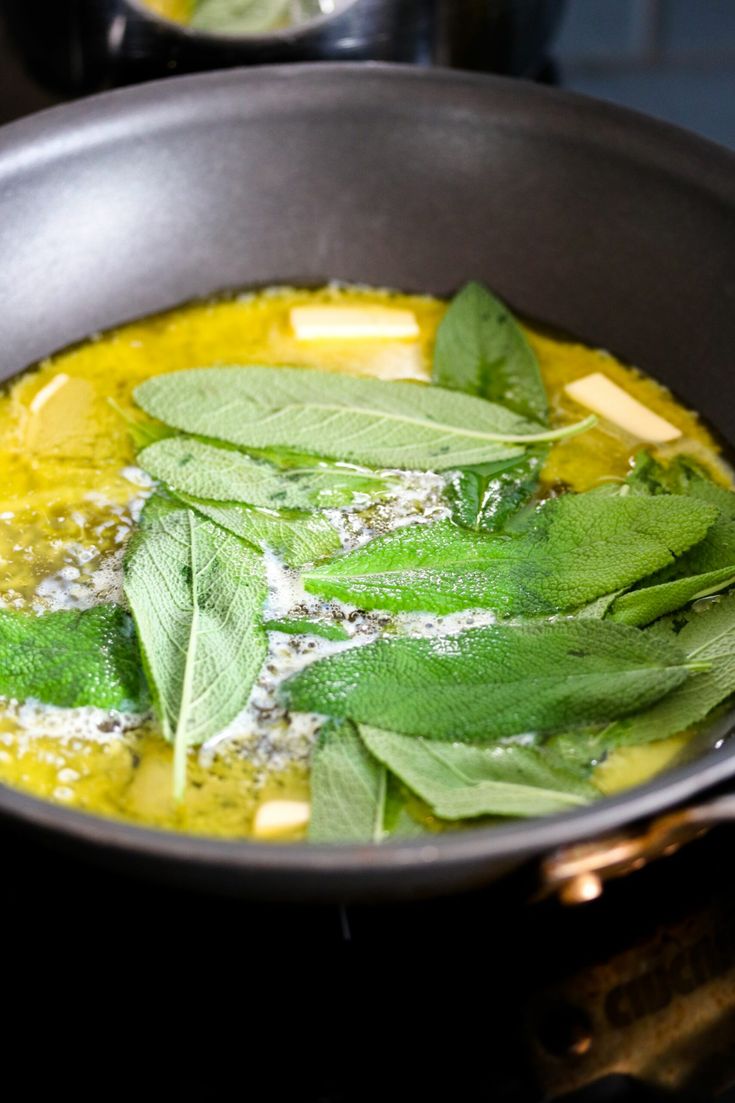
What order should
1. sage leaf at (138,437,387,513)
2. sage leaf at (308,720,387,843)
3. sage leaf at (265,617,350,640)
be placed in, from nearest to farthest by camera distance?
sage leaf at (308,720,387,843) → sage leaf at (265,617,350,640) → sage leaf at (138,437,387,513)

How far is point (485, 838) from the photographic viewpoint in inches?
21.8

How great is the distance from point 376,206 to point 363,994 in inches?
27.4

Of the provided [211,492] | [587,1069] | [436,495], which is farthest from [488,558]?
[587,1069]

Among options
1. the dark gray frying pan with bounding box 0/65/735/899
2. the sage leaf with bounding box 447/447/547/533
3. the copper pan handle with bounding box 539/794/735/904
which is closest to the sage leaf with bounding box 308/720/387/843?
the copper pan handle with bounding box 539/794/735/904

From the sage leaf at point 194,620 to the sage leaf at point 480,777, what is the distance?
3.5 inches

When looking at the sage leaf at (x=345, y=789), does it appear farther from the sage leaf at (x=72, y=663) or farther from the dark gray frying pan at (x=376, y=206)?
the dark gray frying pan at (x=376, y=206)

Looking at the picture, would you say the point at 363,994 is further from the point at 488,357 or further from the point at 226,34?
the point at 226,34

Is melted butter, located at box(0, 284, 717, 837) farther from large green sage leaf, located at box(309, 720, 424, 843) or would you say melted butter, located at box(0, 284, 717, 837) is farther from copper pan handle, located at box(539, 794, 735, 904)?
copper pan handle, located at box(539, 794, 735, 904)

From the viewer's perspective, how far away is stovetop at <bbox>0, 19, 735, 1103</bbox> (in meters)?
0.66

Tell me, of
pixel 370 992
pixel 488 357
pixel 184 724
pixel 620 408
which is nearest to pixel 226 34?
pixel 488 357

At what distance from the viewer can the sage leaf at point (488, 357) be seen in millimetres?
1040

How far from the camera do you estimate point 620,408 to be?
1.04 m

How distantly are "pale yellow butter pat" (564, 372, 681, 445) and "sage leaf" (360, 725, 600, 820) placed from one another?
355 mm

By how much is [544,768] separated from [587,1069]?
6.2 inches
